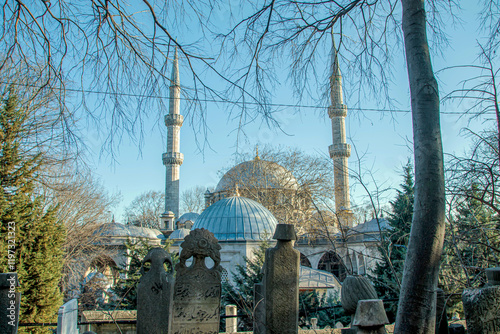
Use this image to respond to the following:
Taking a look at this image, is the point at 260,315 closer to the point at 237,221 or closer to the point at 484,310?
the point at 484,310

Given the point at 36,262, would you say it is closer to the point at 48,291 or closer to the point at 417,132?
the point at 48,291

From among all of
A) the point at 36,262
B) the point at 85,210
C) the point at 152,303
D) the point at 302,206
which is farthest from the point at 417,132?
the point at 302,206

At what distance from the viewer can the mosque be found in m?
8.96

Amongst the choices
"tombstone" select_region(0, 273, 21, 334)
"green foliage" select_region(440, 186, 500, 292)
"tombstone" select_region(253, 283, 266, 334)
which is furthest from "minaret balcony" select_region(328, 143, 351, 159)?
"tombstone" select_region(0, 273, 21, 334)

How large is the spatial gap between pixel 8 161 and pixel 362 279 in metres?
8.21

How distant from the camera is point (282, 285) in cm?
330

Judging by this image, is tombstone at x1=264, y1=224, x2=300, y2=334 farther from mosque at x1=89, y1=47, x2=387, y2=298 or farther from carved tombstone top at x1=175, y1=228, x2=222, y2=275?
carved tombstone top at x1=175, y1=228, x2=222, y2=275

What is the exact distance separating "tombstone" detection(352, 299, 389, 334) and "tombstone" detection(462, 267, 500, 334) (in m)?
0.91

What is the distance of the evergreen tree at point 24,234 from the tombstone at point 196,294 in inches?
200

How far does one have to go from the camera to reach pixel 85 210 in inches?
706

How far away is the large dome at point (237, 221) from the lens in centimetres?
1546

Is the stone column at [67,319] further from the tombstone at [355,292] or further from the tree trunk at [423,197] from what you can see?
the tree trunk at [423,197]

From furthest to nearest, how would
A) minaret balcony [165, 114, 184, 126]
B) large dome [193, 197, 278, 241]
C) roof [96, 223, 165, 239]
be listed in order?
minaret balcony [165, 114, 184, 126], roof [96, 223, 165, 239], large dome [193, 197, 278, 241]

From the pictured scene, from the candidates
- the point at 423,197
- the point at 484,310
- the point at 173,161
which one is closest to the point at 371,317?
the point at 423,197
